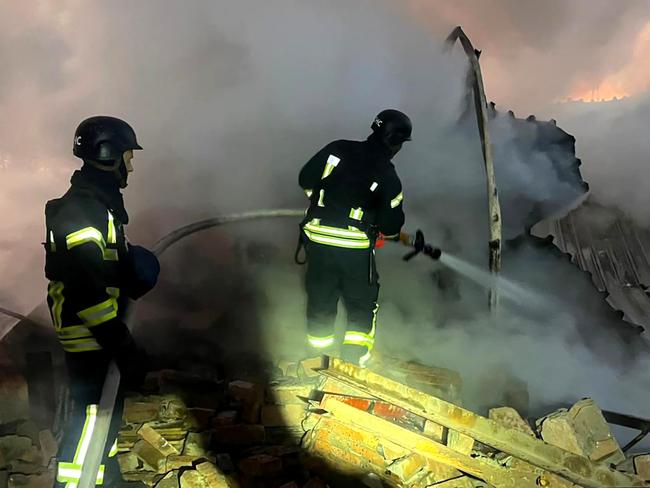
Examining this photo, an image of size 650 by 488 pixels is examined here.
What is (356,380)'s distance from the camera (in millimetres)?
2859

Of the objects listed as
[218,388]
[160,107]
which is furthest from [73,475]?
[160,107]

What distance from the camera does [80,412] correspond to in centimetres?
253

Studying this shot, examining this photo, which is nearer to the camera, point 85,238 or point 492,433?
point 85,238

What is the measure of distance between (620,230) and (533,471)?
4.67m

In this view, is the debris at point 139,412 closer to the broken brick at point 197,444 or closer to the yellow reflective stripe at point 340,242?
the broken brick at point 197,444

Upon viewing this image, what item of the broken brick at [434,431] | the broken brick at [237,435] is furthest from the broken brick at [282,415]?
the broken brick at [434,431]

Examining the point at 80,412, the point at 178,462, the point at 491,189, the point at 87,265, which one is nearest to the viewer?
the point at 87,265

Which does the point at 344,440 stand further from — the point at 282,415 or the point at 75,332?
the point at 75,332

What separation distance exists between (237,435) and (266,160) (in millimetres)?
3440

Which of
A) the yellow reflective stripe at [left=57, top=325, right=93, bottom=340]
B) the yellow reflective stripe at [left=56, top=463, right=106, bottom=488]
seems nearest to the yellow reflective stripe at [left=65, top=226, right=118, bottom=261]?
the yellow reflective stripe at [left=57, top=325, right=93, bottom=340]

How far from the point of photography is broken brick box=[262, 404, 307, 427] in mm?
3387

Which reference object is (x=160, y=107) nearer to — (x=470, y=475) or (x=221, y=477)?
(x=221, y=477)

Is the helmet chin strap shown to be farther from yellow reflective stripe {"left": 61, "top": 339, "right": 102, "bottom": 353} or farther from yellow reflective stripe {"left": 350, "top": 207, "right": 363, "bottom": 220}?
yellow reflective stripe {"left": 350, "top": 207, "right": 363, "bottom": 220}

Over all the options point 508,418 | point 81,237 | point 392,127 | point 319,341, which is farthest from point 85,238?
point 508,418
